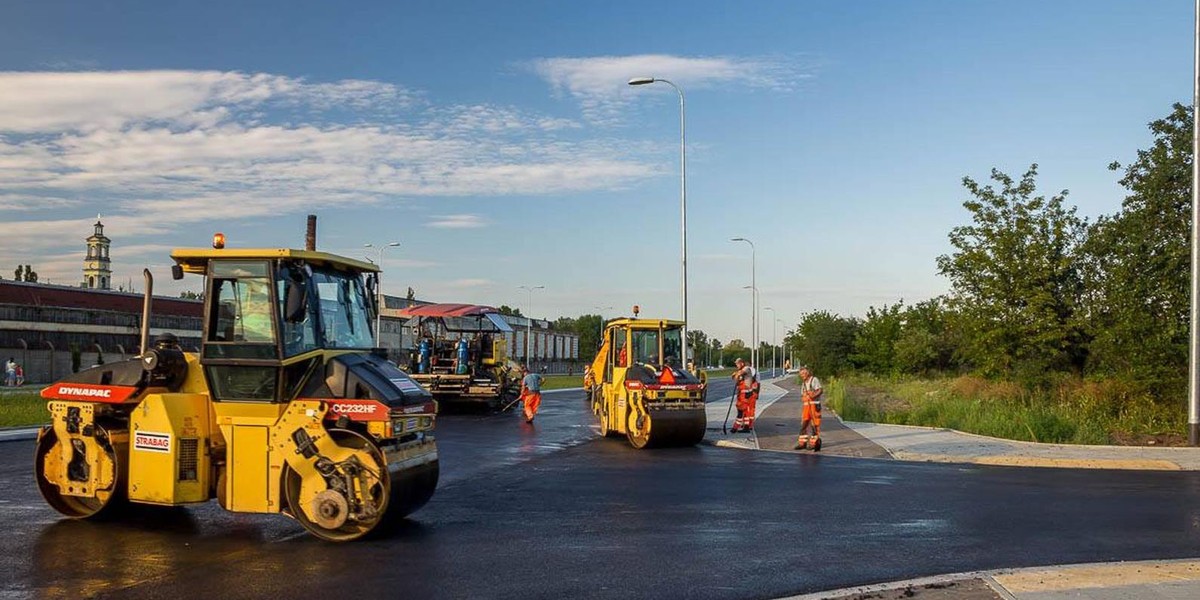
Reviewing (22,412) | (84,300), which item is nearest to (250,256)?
(22,412)

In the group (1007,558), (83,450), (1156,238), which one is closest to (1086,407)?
(1156,238)

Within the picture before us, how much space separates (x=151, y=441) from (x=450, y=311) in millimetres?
19869

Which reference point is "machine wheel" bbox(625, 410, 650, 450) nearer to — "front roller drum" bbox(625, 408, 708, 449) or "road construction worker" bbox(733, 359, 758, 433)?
"front roller drum" bbox(625, 408, 708, 449)

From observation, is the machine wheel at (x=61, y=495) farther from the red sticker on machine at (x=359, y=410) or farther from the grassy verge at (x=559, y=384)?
the grassy verge at (x=559, y=384)

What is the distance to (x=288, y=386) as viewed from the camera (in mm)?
9508

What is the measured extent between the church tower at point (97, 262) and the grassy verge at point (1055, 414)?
241 feet

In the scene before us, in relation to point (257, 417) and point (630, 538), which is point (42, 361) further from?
point (630, 538)

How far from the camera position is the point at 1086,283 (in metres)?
25.4

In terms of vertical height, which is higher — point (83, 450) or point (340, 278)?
point (340, 278)

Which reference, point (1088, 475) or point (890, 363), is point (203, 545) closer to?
point (1088, 475)

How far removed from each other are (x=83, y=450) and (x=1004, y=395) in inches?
877

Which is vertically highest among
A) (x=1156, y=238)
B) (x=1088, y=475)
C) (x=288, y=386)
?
(x=1156, y=238)

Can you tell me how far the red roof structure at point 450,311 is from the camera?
95.9 feet

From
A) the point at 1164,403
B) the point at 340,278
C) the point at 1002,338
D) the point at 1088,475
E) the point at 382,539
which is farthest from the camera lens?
the point at 1002,338
